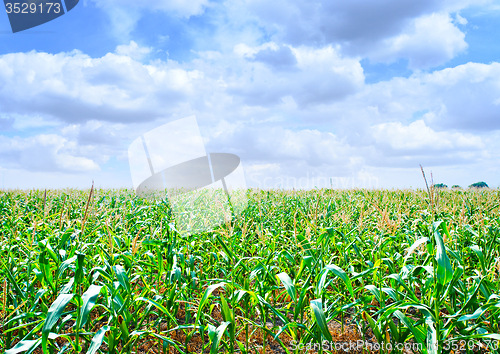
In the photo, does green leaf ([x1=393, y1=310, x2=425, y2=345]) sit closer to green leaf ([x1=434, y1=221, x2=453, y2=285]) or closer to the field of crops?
the field of crops

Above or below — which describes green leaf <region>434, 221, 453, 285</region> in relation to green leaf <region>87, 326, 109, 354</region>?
above

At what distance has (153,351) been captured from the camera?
9.01 ft

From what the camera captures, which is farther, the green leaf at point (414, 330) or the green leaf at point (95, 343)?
the green leaf at point (414, 330)

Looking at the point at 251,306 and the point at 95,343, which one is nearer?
the point at 95,343

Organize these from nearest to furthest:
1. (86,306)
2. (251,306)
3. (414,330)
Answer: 1. (86,306)
2. (414,330)
3. (251,306)

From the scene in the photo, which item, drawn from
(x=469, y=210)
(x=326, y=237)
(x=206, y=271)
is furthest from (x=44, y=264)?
(x=469, y=210)

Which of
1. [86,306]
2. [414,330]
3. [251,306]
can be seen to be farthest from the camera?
[251,306]

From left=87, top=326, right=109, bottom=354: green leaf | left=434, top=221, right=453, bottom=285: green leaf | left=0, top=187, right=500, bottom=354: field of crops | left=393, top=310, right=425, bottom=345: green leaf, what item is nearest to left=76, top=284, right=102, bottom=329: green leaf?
left=0, top=187, right=500, bottom=354: field of crops

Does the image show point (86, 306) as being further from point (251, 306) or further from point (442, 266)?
point (442, 266)

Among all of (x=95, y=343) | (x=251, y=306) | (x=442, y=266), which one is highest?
(x=442, y=266)

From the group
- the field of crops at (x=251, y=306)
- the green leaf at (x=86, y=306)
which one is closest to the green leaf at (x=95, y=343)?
the field of crops at (x=251, y=306)

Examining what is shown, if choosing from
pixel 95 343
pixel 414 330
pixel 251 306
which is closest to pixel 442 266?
pixel 414 330

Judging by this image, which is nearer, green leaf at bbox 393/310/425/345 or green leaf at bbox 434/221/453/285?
green leaf at bbox 434/221/453/285

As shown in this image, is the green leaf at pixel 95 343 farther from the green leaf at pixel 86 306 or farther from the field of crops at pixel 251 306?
the green leaf at pixel 86 306
